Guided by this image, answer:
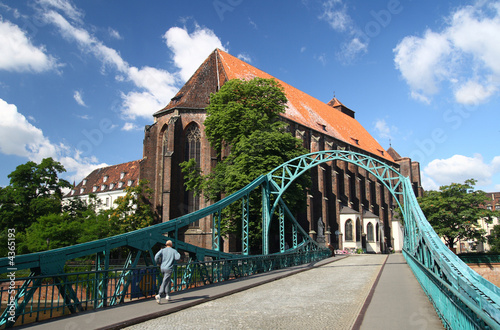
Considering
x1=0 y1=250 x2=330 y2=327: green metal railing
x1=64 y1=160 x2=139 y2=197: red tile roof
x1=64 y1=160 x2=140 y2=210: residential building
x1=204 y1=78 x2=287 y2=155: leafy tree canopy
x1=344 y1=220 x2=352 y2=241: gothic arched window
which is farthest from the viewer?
x1=64 y1=160 x2=139 y2=197: red tile roof

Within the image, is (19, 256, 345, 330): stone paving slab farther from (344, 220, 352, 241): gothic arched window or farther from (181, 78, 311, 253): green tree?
(344, 220, 352, 241): gothic arched window

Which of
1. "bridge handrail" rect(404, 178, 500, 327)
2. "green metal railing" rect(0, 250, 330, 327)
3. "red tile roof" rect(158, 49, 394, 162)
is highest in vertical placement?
"red tile roof" rect(158, 49, 394, 162)

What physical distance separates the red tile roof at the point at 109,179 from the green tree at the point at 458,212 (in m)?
40.1

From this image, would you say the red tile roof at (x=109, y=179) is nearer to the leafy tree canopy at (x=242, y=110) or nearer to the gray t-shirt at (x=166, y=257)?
the leafy tree canopy at (x=242, y=110)

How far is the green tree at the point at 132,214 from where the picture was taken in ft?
104

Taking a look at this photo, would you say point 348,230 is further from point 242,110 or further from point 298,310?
point 298,310

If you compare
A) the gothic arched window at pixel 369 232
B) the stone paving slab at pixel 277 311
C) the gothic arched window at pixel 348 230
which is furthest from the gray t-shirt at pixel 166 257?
the gothic arched window at pixel 369 232

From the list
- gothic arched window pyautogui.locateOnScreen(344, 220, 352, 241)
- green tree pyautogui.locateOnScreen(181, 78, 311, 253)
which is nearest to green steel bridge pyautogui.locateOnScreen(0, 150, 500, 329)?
green tree pyautogui.locateOnScreen(181, 78, 311, 253)

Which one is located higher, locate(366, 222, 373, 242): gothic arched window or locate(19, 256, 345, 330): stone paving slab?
locate(366, 222, 373, 242): gothic arched window

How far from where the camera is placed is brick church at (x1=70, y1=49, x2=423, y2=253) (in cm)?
3300

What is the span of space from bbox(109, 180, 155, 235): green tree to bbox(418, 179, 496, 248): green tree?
25375mm

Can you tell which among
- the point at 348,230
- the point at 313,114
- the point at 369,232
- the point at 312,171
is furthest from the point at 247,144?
the point at 313,114

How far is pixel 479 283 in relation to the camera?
4.48 m

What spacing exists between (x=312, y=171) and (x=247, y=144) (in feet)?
64.9
